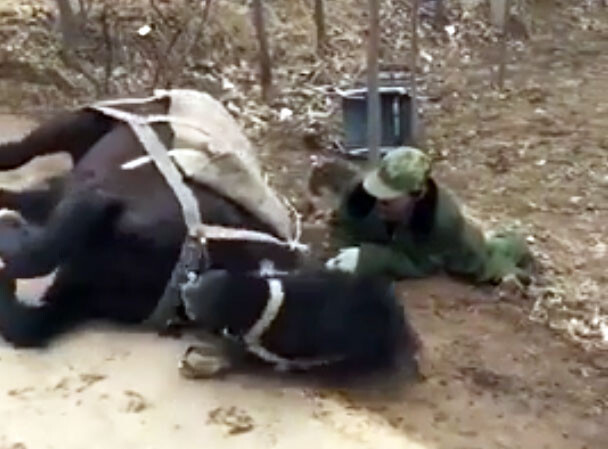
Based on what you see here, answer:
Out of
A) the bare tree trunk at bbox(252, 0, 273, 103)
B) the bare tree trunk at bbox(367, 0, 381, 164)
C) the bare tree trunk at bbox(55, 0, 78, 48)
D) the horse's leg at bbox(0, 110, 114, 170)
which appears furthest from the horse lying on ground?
the bare tree trunk at bbox(55, 0, 78, 48)

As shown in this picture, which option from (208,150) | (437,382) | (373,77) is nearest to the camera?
(437,382)

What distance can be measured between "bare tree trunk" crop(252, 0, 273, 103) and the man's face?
130cm

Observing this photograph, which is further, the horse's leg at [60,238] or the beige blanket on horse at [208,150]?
the beige blanket on horse at [208,150]

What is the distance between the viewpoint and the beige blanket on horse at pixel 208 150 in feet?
9.97

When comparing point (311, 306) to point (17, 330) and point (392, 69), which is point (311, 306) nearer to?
point (17, 330)

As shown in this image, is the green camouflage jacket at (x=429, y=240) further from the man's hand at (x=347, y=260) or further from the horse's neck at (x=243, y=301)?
the horse's neck at (x=243, y=301)

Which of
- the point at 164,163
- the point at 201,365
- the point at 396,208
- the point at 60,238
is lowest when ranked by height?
Result: the point at 201,365

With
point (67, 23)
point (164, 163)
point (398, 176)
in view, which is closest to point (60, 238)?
point (164, 163)

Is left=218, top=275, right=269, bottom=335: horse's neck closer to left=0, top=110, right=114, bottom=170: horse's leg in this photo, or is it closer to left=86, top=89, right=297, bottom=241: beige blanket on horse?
left=86, top=89, right=297, bottom=241: beige blanket on horse

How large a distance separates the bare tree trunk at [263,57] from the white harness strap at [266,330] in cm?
199

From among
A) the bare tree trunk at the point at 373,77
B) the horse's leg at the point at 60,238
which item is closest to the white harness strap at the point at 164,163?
the horse's leg at the point at 60,238

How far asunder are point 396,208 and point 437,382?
25.1 inches

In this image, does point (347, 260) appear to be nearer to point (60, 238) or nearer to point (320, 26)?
point (60, 238)

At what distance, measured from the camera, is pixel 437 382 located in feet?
9.62
